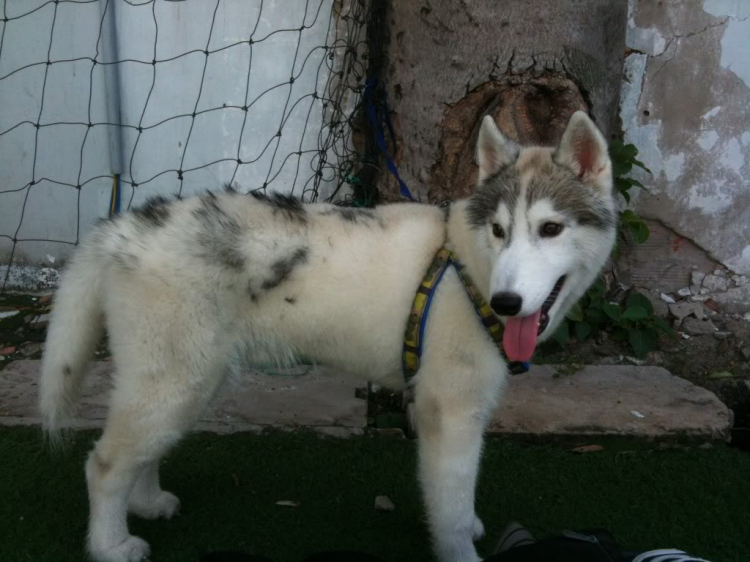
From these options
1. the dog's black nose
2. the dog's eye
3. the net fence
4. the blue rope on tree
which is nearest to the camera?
the dog's black nose

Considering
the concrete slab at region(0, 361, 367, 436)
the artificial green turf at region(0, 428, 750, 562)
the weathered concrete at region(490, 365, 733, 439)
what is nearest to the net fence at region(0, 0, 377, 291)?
the concrete slab at region(0, 361, 367, 436)

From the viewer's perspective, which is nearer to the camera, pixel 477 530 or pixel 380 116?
pixel 477 530

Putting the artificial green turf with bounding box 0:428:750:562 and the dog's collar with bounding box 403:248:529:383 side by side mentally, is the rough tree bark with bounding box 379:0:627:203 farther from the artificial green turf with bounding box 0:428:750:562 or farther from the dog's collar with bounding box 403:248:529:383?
the artificial green turf with bounding box 0:428:750:562

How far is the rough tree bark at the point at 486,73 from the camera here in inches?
153

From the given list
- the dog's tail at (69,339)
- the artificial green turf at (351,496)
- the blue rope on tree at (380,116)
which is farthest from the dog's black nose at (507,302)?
the blue rope on tree at (380,116)

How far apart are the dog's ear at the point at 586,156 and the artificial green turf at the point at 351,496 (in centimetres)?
144

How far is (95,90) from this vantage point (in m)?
5.20

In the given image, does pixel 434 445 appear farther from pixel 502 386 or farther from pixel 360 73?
pixel 360 73

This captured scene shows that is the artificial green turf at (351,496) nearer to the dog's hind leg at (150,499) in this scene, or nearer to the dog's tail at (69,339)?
the dog's hind leg at (150,499)

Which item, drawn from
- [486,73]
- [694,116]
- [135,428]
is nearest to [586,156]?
[486,73]

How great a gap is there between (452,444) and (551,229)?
0.83 metres

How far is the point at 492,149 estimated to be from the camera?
2.74m

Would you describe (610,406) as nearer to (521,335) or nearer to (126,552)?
(521,335)

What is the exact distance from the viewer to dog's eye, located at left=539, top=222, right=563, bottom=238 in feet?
8.18
